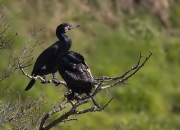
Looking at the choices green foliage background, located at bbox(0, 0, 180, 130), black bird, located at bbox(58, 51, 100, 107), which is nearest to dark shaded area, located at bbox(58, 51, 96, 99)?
black bird, located at bbox(58, 51, 100, 107)

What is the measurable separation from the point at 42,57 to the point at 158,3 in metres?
11.5

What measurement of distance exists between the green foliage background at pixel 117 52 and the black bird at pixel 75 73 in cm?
518

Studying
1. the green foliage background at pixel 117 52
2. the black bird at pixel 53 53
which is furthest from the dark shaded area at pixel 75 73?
the green foliage background at pixel 117 52

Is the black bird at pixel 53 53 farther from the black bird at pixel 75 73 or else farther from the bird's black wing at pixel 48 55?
the black bird at pixel 75 73

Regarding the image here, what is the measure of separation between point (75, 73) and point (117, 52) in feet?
30.7

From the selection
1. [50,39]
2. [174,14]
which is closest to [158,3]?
[174,14]

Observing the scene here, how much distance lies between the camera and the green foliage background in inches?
459

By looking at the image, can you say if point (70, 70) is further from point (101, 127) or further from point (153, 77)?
point (153, 77)

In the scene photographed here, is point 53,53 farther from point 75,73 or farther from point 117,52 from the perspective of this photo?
point 117,52

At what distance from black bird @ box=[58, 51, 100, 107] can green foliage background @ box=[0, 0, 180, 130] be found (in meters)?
5.18

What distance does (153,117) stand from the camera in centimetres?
1216

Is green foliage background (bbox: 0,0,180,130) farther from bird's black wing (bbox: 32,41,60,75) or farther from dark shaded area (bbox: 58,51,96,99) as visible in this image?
dark shaded area (bbox: 58,51,96,99)

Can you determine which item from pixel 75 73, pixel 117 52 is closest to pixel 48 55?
pixel 75 73

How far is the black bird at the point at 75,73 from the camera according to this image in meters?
5.31
